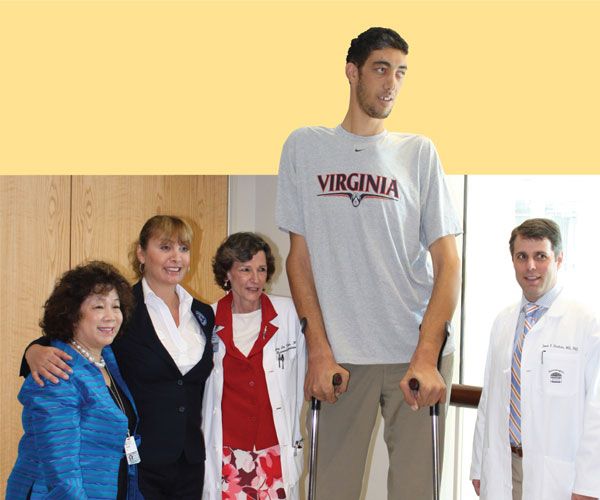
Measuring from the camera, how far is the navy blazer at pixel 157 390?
2.35 metres

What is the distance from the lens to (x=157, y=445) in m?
2.35

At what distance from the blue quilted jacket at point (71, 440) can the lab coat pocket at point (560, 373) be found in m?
1.43

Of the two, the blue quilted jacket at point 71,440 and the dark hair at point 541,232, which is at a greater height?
the dark hair at point 541,232

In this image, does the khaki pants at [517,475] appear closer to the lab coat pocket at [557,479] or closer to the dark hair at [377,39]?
the lab coat pocket at [557,479]

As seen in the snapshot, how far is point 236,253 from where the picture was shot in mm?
2611

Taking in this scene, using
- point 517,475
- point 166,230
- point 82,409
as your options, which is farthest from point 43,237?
point 517,475

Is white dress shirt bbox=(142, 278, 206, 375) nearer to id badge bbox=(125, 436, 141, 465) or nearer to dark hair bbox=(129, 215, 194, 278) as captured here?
dark hair bbox=(129, 215, 194, 278)

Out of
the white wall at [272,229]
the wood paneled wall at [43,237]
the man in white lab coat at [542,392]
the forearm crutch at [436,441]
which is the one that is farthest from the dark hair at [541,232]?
the wood paneled wall at [43,237]

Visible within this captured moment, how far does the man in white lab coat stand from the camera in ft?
7.99

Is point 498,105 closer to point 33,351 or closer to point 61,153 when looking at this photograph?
point 61,153

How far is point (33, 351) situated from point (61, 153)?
1.98 m

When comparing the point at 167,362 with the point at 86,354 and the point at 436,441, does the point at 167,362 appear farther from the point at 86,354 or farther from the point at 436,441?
the point at 436,441

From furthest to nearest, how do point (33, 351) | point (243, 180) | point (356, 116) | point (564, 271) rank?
1. point (243, 180)
2. point (564, 271)
3. point (33, 351)
4. point (356, 116)

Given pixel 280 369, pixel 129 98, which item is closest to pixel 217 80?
pixel 129 98
